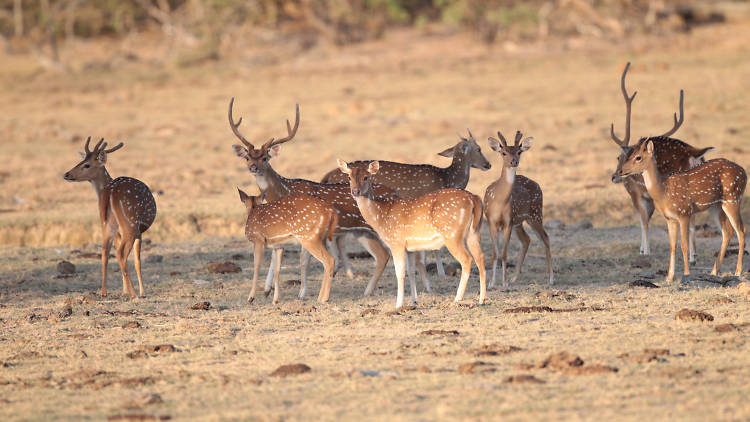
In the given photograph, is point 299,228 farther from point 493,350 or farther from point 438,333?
point 493,350

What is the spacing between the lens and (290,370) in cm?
862

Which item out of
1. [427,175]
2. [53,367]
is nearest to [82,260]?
[427,175]

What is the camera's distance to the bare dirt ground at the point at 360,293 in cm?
790

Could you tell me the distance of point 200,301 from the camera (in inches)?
492

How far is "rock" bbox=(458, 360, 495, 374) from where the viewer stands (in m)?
8.48

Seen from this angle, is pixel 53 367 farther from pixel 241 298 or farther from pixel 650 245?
pixel 650 245

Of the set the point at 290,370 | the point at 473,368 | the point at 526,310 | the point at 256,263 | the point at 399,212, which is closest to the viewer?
the point at 473,368

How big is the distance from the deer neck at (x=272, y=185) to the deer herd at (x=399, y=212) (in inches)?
0.5

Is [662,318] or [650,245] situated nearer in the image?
[662,318]

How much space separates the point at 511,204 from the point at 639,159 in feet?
5.97

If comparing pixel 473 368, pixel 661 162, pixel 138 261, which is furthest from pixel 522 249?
pixel 473 368

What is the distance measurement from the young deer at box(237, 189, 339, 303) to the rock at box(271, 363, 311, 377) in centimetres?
344

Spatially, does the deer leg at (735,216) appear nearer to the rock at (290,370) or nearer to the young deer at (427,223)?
the young deer at (427,223)

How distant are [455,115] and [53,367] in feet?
67.2
